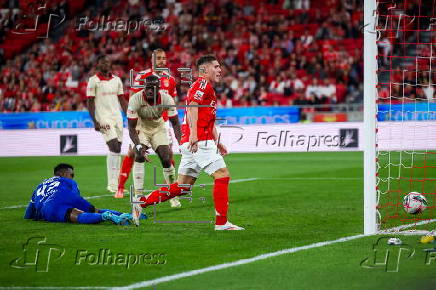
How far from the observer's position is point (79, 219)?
966 cm

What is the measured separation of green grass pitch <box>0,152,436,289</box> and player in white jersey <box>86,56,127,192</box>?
54 centimetres

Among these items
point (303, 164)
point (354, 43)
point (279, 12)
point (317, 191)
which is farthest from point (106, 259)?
point (279, 12)

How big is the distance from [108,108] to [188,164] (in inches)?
224

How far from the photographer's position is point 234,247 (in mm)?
7832

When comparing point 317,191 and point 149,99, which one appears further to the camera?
point 317,191

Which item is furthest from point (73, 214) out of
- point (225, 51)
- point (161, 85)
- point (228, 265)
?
point (225, 51)

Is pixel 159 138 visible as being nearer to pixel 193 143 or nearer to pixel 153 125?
pixel 153 125

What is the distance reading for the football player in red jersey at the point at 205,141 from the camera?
8844mm

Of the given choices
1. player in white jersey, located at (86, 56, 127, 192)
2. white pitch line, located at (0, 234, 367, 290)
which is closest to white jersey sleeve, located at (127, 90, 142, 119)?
player in white jersey, located at (86, 56, 127, 192)

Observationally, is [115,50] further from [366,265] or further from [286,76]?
[366,265]

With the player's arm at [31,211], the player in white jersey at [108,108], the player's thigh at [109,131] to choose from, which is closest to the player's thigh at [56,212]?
the player's arm at [31,211]

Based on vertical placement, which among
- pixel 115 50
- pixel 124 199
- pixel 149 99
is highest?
pixel 115 50

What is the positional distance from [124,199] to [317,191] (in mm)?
3244

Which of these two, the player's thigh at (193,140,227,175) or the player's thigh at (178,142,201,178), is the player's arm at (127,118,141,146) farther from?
the player's thigh at (193,140,227,175)
